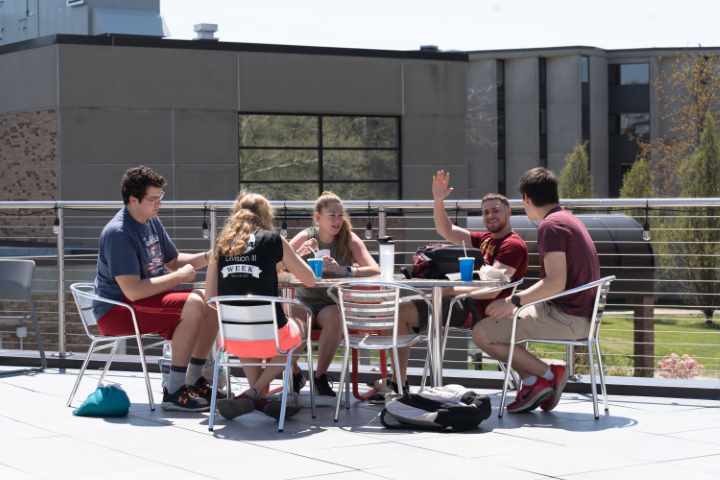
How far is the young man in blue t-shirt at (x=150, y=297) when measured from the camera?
717cm

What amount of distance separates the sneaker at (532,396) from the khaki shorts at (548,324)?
0.28m

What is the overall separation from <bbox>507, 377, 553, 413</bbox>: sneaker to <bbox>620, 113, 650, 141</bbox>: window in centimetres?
4493

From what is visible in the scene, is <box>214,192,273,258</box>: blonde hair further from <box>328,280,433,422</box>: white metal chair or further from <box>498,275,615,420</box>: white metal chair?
<box>498,275,615,420</box>: white metal chair

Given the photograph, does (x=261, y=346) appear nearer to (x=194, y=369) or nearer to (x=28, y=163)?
(x=194, y=369)

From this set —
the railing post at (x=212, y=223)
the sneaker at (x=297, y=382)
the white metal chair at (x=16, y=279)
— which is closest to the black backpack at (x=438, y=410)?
the sneaker at (x=297, y=382)

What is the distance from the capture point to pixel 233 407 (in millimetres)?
6793

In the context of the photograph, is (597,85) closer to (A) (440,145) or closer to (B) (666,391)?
(A) (440,145)

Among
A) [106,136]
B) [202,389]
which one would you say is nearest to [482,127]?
[106,136]

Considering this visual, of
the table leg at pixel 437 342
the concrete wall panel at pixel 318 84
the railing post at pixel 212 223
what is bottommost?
the table leg at pixel 437 342

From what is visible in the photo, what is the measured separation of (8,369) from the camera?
915cm

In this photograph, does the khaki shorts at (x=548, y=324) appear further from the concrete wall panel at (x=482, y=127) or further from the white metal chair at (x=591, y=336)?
the concrete wall panel at (x=482, y=127)

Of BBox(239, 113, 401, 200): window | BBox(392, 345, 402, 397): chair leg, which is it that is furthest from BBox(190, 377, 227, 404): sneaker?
BBox(239, 113, 401, 200): window

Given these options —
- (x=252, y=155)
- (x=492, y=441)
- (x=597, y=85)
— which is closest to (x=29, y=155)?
(x=252, y=155)

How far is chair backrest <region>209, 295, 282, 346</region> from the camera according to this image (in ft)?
21.9
